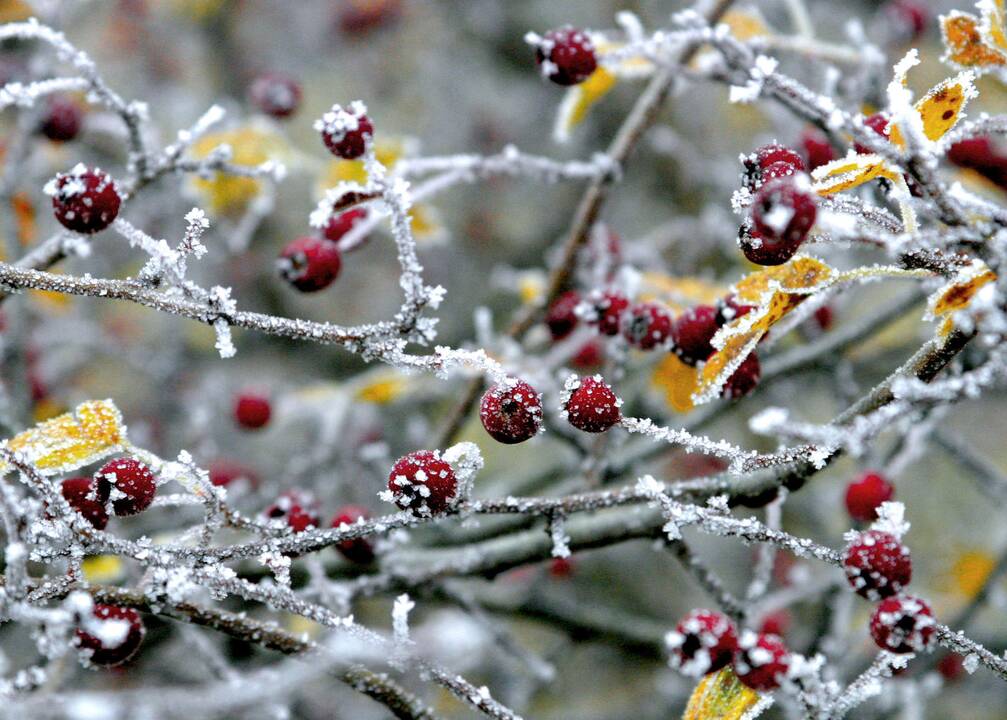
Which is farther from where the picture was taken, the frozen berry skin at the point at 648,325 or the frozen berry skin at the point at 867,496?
the frozen berry skin at the point at 867,496

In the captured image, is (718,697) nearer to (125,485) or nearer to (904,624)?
(904,624)

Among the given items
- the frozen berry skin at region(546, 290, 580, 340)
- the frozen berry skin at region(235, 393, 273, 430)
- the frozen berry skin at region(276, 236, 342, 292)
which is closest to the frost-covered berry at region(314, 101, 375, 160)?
the frozen berry skin at region(276, 236, 342, 292)

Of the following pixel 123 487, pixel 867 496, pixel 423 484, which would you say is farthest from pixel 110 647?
pixel 867 496

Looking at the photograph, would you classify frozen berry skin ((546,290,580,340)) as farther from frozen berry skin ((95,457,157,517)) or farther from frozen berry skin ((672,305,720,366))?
frozen berry skin ((95,457,157,517))

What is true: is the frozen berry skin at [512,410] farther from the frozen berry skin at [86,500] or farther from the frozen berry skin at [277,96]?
the frozen berry skin at [277,96]

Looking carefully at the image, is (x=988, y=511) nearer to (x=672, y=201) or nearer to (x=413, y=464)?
(x=672, y=201)

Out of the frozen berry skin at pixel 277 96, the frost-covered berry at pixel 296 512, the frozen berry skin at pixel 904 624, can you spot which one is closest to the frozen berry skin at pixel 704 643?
the frozen berry skin at pixel 904 624

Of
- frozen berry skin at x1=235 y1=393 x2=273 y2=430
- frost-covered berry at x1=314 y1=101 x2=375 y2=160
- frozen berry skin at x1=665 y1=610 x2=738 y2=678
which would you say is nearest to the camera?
frozen berry skin at x1=665 y1=610 x2=738 y2=678
